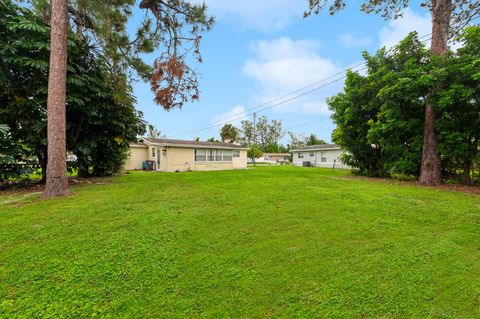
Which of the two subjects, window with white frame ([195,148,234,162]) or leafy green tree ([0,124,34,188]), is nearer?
leafy green tree ([0,124,34,188])

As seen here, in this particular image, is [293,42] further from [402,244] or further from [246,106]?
[246,106]

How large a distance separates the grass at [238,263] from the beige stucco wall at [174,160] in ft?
44.6

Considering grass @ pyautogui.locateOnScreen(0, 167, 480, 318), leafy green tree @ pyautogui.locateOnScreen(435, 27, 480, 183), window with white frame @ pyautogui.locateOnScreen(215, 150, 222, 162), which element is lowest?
grass @ pyautogui.locateOnScreen(0, 167, 480, 318)

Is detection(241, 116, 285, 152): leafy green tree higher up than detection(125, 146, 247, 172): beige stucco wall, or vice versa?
detection(241, 116, 285, 152): leafy green tree

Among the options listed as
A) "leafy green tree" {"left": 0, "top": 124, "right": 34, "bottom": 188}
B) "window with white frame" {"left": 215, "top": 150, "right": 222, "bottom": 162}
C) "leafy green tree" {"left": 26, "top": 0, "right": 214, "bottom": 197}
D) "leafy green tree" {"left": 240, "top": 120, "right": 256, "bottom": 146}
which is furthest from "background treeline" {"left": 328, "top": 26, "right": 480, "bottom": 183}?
"leafy green tree" {"left": 240, "top": 120, "right": 256, "bottom": 146}

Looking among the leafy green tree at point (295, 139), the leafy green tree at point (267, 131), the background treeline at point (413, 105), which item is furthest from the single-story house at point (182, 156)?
the leafy green tree at point (295, 139)

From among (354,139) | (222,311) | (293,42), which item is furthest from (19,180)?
(354,139)

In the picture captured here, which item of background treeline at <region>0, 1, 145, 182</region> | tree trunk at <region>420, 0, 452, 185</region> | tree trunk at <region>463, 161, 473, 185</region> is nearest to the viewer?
background treeline at <region>0, 1, 145, 182</region>

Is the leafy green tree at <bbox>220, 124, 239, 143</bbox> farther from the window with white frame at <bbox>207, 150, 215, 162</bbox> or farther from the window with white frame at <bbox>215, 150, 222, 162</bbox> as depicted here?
the window with white frame at <bbox>207, 150, 215, 162</bbox>

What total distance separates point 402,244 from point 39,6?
487 inches

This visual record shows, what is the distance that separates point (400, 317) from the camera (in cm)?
198

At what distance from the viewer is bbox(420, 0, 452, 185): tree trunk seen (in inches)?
368

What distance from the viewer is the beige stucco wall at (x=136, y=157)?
70.7 ft

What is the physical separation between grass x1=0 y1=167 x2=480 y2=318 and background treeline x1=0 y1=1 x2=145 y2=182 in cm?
433
